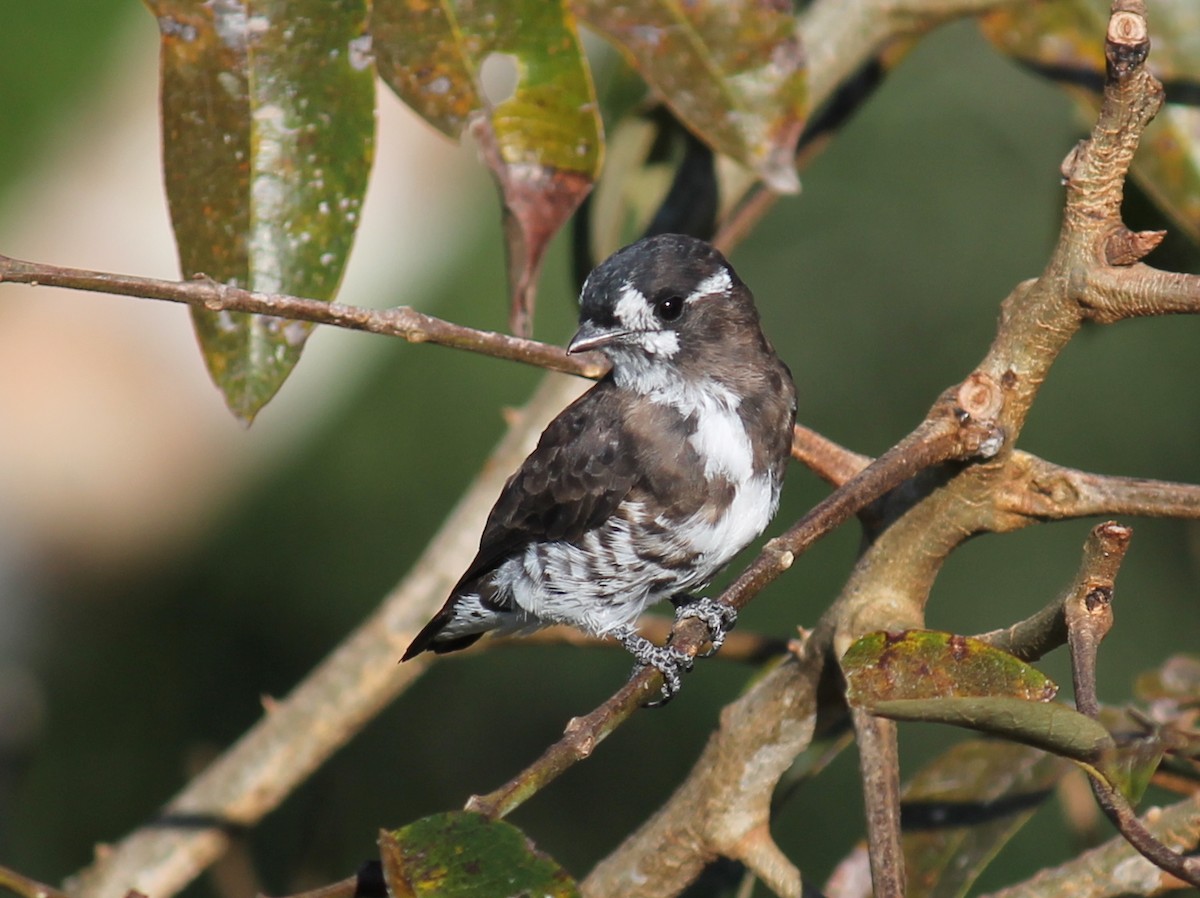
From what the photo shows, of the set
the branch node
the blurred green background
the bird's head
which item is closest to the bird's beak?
the bird's head

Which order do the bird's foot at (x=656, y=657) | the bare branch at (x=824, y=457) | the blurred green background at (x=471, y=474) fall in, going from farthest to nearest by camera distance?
the blurred green background at (x=471, y=474), the bird's foot at (x=656, y=657), the bare branch at (x=824, y=457)

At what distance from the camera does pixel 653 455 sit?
8.27ft

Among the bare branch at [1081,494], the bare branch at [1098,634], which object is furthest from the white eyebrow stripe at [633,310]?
the bare branch at [1098,634]

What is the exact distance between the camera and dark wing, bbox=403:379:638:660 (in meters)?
2.54

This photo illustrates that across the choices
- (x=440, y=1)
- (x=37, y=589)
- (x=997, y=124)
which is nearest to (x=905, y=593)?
(x=440, y=1)

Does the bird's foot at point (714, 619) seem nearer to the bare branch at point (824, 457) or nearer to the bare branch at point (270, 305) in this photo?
the bare branch at point (824, 457)

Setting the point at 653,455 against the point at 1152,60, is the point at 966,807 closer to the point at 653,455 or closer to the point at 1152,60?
the point at 653,455

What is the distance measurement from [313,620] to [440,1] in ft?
14.7

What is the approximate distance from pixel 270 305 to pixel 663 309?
3.37 feet

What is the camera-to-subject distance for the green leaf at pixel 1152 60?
8.01 ft

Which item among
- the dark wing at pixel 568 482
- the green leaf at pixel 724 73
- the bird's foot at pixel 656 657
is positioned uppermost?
the green leaf at pixel 724 73

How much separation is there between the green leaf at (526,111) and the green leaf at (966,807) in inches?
40.1

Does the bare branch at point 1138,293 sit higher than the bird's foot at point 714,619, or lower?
higher

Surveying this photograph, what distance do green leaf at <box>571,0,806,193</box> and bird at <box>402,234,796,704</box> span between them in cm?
33
